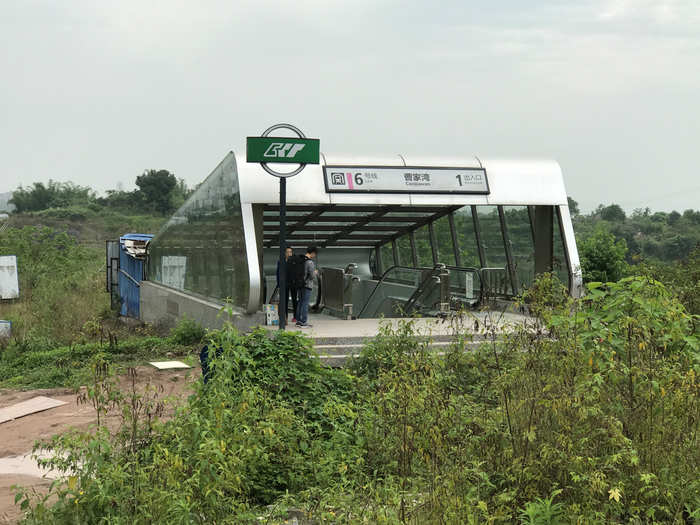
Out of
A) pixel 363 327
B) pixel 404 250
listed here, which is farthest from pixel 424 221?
pixel 363 327

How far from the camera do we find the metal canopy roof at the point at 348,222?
637 inches

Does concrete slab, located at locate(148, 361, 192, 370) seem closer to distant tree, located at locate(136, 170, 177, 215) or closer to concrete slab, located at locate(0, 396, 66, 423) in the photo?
concrete slab, located at locate(0, 396, 66, 423)

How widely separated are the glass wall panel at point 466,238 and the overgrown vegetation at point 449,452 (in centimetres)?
994

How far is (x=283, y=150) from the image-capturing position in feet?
36.9

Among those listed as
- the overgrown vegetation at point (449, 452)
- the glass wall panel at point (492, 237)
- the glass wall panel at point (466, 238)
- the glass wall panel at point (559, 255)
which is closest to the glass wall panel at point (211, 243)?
the glass wall panel at point (466, 238)

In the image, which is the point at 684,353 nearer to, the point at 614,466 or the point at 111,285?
the point at 614,466

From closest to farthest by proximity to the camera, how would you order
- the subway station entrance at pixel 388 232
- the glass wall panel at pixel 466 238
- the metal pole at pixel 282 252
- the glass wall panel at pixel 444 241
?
1. the metal pole at pixel 282 252
2. the subway station entrance at pixel 388 232
3. the glass wall panel at pixel 466 238
4. the glass wall panel at pixel 444 241

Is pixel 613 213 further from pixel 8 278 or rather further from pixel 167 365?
pixel 167 365

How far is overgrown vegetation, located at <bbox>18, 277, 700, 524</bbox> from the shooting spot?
4.49m

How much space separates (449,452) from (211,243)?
11.0 meters

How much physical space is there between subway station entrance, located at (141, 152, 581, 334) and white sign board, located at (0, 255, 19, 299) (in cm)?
899

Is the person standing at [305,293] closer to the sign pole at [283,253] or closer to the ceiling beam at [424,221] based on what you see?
the sign pole at [283,253]

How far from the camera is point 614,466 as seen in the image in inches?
183

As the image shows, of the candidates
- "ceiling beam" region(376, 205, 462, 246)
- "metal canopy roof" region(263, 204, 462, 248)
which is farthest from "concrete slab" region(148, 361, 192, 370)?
"ceiling beam" region(376, 205, 462, 246)
